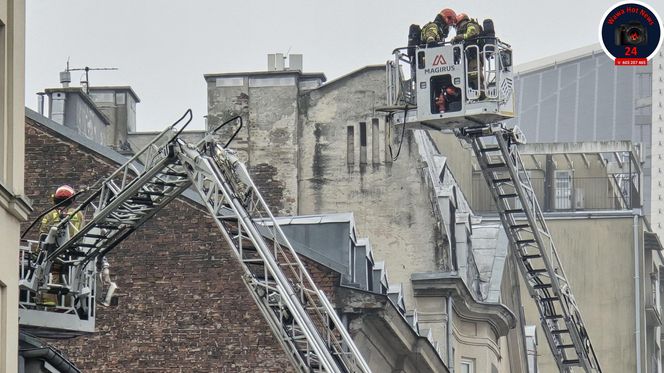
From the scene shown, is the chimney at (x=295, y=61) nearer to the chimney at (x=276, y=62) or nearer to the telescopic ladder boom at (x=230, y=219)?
the chimney at (x=276, y=62)

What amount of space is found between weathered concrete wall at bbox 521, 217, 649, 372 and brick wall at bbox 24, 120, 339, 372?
3552cm

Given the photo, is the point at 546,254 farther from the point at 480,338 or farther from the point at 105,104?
the point at 105,104

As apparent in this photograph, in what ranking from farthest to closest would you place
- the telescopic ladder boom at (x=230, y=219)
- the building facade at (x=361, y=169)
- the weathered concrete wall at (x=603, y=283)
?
the weathered concrete wall at (x=603, y=283) < the building facade at (x=361, y=169) < the telescopic ladder boom at (x=230, y=219)

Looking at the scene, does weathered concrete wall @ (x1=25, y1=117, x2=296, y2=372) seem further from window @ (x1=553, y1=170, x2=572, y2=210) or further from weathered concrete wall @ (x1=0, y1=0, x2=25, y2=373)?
window @ (x1=553, y1=170, x2=572, y2=210)

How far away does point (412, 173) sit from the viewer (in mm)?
50000

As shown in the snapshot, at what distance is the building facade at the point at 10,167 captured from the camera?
21.2 meters

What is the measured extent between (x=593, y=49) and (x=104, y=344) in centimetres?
8264

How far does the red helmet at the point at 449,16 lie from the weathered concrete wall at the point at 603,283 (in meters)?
32.4

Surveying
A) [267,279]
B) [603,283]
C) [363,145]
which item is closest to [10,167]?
[267,279]

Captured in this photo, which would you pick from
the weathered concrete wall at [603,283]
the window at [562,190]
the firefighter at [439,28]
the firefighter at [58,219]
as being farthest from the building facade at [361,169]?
the window at [562,190]

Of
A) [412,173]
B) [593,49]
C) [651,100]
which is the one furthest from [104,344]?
[651,100]

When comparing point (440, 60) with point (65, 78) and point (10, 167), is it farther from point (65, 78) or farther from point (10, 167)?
point (10, 167)

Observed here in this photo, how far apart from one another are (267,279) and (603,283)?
4276 centimetres

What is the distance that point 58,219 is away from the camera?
29.8m
